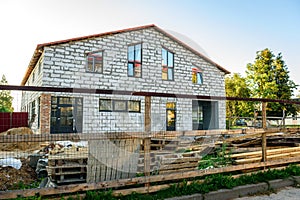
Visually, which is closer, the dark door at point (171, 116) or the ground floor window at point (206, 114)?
the dark door at point (171, 116)

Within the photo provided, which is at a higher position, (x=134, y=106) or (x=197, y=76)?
(x=197, y=76)

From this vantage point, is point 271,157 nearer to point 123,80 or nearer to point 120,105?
point 120,105

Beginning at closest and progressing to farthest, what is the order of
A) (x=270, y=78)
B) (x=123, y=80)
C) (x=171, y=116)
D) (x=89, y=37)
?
(x=89, y=37) → (x=123, y=80) → (x=171, y=116) → (x=270, y=78)

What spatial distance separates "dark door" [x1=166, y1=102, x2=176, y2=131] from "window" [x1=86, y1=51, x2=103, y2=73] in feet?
15.4

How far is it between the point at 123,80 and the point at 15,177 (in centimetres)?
933

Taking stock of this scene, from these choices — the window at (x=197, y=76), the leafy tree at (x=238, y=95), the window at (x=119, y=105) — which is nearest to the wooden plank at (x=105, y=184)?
the window at (x=119, y=105)

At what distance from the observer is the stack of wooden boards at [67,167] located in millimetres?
4370

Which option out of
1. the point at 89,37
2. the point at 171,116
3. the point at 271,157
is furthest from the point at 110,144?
the point at 171,116

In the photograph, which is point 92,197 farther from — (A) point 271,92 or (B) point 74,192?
(A) point 271,92

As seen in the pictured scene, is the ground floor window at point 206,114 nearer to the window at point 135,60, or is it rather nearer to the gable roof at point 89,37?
the gable roof at point 89,37

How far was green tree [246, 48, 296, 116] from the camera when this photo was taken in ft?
111

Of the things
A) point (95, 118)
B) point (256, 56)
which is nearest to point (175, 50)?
point (95, 118)

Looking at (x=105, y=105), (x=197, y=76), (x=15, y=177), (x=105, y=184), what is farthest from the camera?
(x=197, y=76)

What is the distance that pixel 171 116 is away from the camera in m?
14.5
